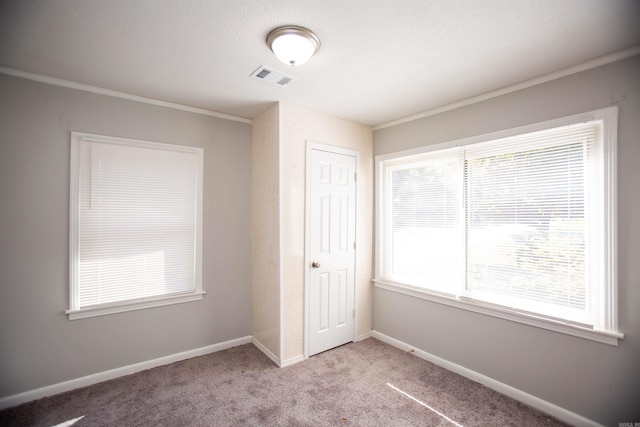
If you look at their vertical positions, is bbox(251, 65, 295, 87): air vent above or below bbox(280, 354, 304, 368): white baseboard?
above

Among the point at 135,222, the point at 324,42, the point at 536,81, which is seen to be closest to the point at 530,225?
the point at 536,81

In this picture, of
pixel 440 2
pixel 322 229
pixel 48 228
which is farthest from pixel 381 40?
pixel 48 228

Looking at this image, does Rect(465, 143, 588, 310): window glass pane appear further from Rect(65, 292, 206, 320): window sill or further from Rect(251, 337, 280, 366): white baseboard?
Rect(65, 292, 206, 320): window sill

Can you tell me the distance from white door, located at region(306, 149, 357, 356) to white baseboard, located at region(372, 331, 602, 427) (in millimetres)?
739

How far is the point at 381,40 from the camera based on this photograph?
179 cm

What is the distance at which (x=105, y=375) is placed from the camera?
98.3 inches

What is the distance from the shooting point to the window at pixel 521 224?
1.97m

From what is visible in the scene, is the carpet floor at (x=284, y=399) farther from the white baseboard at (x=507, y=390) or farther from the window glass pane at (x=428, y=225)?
the window glass pane at (x=428, y=225)

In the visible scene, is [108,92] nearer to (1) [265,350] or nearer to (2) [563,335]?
(1) [265,350]

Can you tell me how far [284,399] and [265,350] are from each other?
794 millimetres

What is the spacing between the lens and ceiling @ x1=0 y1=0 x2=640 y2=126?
152cm

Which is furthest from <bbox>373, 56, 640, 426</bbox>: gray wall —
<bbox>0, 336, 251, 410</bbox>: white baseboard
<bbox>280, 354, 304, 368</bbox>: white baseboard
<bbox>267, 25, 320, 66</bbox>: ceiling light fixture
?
<bbox>0, 336, 251, 410</bbox>: white baseboard

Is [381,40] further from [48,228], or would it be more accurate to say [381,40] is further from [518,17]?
[48,228]

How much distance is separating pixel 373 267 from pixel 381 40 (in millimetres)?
2504
